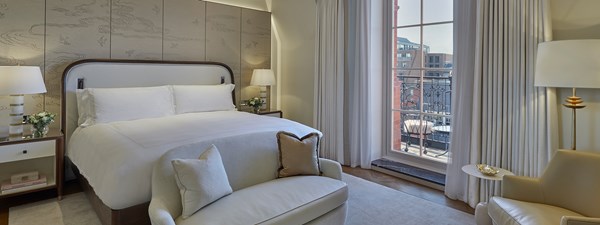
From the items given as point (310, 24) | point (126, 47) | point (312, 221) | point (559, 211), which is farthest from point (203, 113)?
point (559, 211)

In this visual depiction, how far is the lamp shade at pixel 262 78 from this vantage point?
186 inches

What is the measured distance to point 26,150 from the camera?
2840mm

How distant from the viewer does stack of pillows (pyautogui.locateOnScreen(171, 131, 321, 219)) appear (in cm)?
183

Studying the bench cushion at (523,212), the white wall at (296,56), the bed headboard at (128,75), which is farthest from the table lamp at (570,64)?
the bed headboard at (128,75)

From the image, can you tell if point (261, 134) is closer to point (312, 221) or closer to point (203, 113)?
point (312, 221)

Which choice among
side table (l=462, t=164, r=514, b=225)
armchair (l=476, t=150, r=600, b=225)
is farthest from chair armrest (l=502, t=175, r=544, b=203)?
→ side table (l=462, t=164, r=514, b=225)

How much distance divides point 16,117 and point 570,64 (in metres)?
4.48

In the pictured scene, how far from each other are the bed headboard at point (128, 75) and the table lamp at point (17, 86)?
42 cm

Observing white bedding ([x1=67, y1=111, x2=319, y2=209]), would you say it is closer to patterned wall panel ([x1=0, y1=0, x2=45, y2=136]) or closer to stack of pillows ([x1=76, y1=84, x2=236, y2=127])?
stack of pillows ([x1=76, y1=84, x2=236, y2=127])

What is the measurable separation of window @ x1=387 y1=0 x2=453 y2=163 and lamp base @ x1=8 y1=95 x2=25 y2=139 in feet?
13.1

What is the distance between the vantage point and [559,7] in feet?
8.00

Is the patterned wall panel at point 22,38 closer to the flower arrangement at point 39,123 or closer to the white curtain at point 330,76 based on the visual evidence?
the flower arrangement at point 39,123

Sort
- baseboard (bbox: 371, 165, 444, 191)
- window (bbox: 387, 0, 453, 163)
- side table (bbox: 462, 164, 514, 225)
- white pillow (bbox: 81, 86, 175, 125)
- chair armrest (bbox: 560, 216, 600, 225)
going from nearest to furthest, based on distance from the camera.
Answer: chair armrest (bbox: 560, 216, 600, 225)
side table (bbox: 462, 164, 514, 225)
white pillow (bbox: 81, 86, 175, 125)
baseboard (bbox: 371, 165, 444, 191)
window (bbox: 387, 0, 453, 163)

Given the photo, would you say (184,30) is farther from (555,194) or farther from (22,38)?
(555,194)
